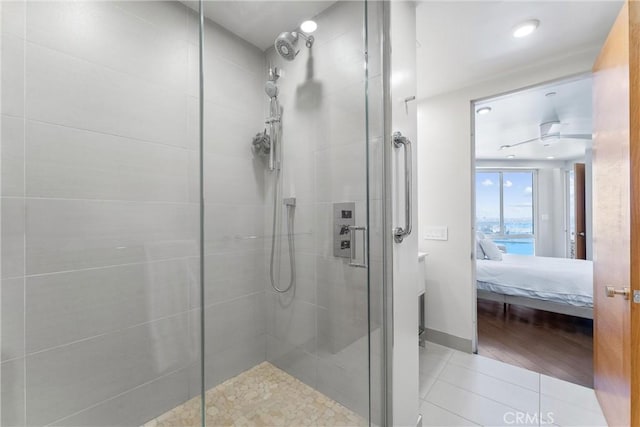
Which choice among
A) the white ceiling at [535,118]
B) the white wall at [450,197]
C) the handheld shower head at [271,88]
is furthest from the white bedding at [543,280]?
the handheld shower head at [271,88]

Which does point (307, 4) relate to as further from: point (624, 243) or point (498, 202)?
point (498, 202)

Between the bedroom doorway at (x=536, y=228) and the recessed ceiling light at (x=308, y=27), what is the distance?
71.9 inches

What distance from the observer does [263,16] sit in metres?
1.52

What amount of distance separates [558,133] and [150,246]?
510 cm

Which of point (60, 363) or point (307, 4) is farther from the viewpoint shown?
point (307, 4)

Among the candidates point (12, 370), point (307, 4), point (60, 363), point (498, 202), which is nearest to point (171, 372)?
point (60, 363)

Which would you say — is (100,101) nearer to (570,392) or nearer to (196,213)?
(196,213)

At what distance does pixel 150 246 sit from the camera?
1.48 metres

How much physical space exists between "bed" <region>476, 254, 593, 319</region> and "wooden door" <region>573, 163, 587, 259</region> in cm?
196

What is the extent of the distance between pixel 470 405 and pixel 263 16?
2646mm

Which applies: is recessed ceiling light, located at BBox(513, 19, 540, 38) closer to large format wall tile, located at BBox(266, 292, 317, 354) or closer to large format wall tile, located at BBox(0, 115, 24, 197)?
large format wall tile, located at BBox(266, 292, 317, 354)

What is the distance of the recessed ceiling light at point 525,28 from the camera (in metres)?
1.79

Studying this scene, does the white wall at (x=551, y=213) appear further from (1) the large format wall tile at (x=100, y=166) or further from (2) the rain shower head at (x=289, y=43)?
(1) the large format wall tile at (x=100, y=166)

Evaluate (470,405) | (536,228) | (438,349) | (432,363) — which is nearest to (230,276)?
(470,405)
